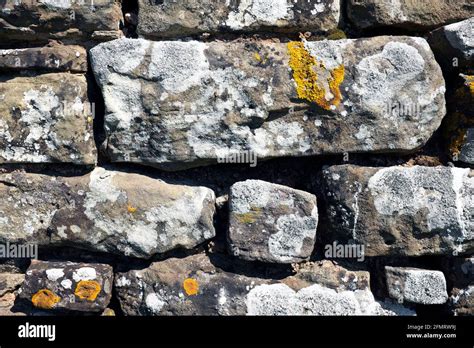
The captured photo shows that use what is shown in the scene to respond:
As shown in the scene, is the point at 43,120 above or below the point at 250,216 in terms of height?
above

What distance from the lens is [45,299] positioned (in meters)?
2.03

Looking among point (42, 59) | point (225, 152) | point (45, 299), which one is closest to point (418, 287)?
point (225, 152)

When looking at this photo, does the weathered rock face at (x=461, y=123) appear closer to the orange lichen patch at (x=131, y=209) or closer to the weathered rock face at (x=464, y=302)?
the weathered rock face at (x=464, y=302)

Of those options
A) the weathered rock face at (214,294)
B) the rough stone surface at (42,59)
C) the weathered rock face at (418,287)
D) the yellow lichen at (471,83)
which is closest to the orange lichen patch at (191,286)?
the weathered rock face at (214,294)

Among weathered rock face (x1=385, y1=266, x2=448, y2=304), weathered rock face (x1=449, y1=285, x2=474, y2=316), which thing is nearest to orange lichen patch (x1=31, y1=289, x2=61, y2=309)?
weathered rock face (x1=385, y1=266, x2=448, y2=304)

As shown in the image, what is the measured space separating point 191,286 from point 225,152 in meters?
0.61

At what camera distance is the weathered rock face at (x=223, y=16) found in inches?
80.2

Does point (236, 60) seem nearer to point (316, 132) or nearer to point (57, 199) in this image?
point (316, 132)

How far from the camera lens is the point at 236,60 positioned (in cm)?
204

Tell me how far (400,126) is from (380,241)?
1.68ft

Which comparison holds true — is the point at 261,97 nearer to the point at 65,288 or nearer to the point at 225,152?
the point at 225,152

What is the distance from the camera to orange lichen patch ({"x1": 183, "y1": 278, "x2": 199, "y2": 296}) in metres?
2.09

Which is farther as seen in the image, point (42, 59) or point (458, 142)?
point (458, 142)

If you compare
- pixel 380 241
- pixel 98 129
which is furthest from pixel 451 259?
pixel 98 129
